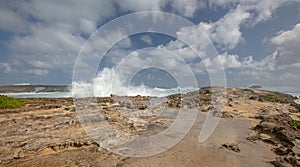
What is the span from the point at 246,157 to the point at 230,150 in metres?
0.64

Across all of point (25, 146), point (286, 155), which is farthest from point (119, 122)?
point (286, 155)

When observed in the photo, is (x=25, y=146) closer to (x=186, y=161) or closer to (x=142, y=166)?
(x=142, y=166)

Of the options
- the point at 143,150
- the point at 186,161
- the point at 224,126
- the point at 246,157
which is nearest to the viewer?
the point at 186,161

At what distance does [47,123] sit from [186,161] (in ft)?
28.1

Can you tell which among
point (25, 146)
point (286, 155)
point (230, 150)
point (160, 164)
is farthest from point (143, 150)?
point (286, 155)

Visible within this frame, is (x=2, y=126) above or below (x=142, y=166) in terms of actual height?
above

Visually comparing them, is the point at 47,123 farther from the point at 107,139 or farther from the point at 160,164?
the point at 160,164

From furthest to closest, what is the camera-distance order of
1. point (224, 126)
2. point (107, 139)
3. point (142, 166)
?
point (224, 126) < point (107, 139) < point (142, 166)

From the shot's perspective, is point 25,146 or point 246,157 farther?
point 25,146

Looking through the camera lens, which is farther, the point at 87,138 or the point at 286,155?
the point at 87,138

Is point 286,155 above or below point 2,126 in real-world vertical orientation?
below

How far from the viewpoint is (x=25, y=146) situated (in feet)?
22.8

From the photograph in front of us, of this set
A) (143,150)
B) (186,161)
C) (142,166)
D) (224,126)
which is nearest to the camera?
(142,166)

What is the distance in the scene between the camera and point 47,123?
10.7m
